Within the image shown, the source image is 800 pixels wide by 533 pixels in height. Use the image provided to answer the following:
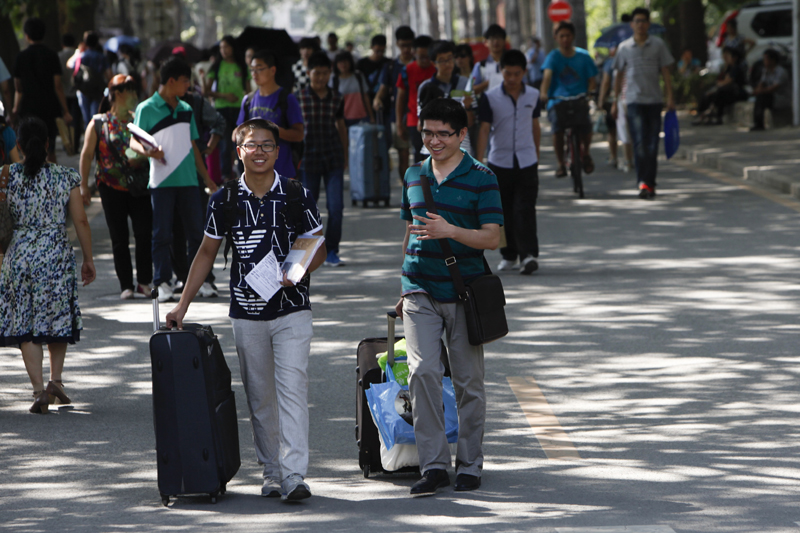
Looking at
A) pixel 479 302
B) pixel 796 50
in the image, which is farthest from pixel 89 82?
pixel 479 302

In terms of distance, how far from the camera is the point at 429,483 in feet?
16.9

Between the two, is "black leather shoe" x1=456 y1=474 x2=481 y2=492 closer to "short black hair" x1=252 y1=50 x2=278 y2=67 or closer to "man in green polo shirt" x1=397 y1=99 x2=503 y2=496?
"man in green polo shirt" x1=397 y1=99 x2=503 y2=496

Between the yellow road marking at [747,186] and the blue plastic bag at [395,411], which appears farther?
the yellow road marking at [747,186]

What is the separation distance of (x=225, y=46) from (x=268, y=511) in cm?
1275

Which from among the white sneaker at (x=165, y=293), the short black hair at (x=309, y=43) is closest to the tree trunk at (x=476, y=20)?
the short black hair at (x=309, y=43)

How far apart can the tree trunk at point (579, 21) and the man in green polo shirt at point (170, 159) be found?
61.7 ft

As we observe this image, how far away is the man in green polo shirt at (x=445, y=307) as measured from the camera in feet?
17.1

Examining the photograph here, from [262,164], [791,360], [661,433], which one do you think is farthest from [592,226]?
[262,164]

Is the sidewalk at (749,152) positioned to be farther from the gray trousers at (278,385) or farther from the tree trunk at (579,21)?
the gray trousers at (278,385)

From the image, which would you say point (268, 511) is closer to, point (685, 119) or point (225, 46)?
point (225, 46)

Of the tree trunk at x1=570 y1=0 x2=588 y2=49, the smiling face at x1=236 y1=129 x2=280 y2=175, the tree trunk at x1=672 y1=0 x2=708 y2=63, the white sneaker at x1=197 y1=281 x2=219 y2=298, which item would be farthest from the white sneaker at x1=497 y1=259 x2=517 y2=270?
the tree trunk at x1=672 y1=0 x2=708 y2=63

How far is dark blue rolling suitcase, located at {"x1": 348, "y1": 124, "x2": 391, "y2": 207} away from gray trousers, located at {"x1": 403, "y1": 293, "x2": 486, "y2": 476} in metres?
10.3

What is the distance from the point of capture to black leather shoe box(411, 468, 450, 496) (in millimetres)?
5125

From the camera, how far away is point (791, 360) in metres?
7.35
